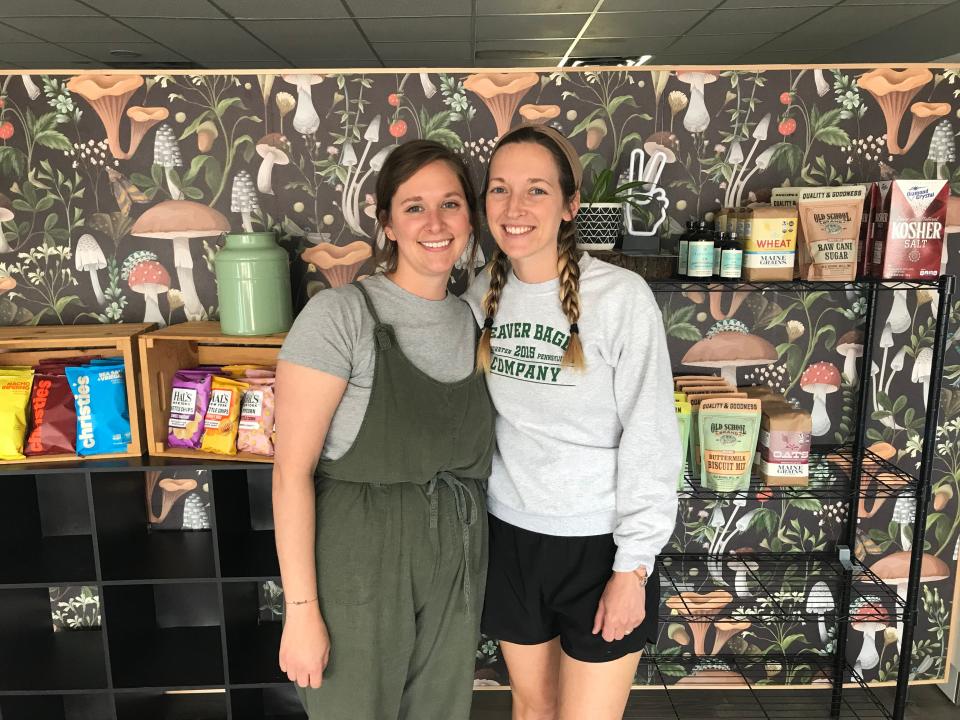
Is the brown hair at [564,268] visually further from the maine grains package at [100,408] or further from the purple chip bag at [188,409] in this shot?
the maine grains package at [100,408]

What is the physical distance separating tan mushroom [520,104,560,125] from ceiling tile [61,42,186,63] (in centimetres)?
482

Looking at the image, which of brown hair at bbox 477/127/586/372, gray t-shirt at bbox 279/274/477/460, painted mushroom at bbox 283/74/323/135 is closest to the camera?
gray t-shirt at bbox 279/274/477/460

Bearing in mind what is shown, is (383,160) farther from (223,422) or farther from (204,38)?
(204,38)

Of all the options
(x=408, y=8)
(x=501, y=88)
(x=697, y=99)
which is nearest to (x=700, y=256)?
(x=697, y=99)

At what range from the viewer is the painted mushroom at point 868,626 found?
231 cm

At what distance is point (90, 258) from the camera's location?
214cm

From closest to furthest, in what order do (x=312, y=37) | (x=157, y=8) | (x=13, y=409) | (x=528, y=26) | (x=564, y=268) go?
(x=564, y=268) → (x=13, y=409) → (x=157, y=8) → (x=528, y=26) → (x=312, y=37)

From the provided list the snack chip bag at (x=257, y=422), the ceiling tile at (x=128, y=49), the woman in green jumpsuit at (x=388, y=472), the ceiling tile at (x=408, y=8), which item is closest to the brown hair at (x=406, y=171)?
the woman in green jumpsuit at (x=388, y=472)

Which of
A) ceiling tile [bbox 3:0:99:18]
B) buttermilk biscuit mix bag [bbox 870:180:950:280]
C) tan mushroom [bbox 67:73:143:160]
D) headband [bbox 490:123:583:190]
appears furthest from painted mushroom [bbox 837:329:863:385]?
ceiling tile [bbox 3:0:99:18]

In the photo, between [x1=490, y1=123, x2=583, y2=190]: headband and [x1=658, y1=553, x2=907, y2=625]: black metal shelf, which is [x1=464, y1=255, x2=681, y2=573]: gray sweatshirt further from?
[x1=658, y1=553, x2=907, y2=625]: black metal shelf

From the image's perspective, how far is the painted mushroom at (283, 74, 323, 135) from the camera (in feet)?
6.77

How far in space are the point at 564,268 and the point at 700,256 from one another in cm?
60

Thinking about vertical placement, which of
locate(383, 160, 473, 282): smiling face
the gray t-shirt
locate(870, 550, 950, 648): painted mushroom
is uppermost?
locate(383, 160, 473, 282): smiling face

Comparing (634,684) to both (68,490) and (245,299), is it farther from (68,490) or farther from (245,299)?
(68,490)
